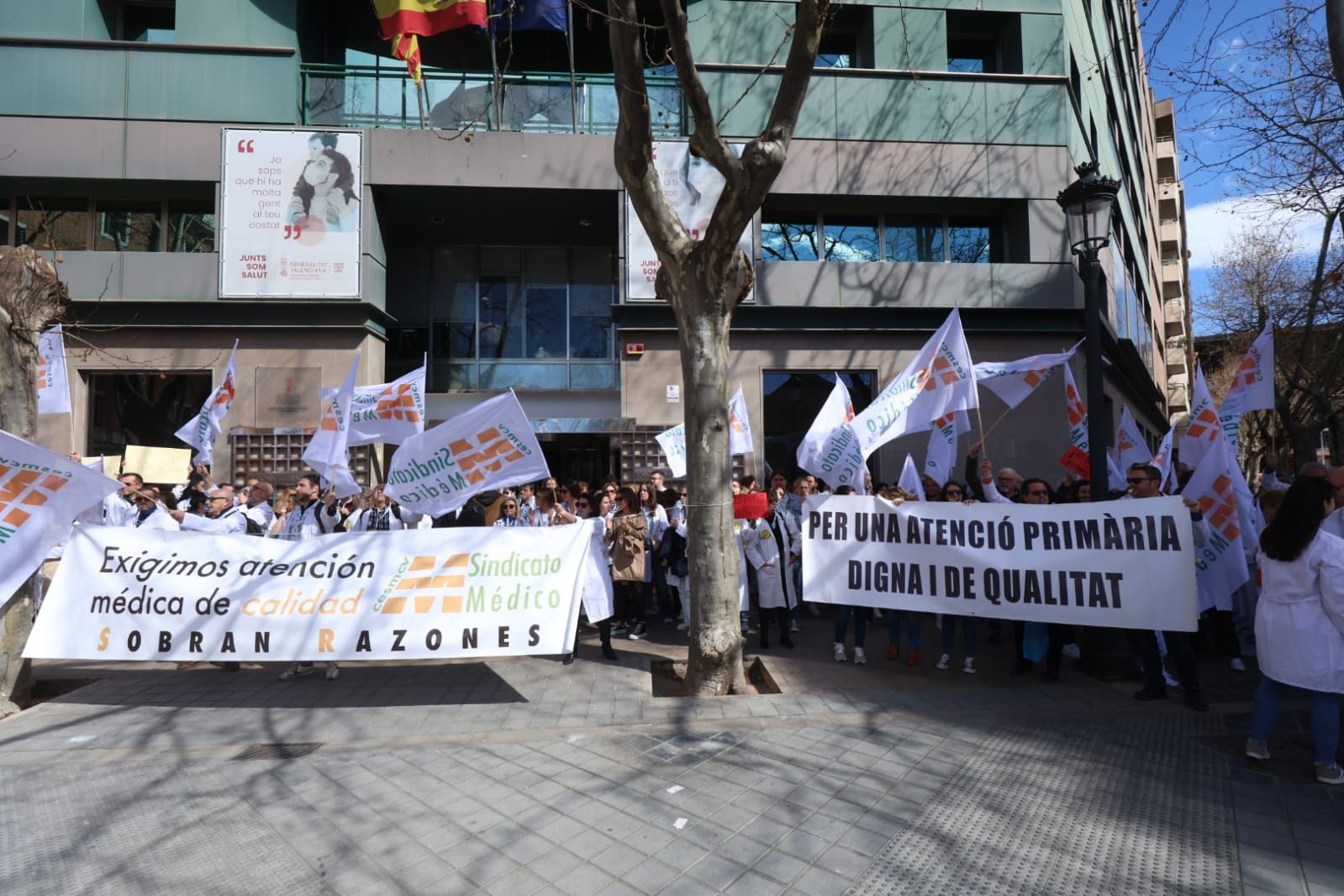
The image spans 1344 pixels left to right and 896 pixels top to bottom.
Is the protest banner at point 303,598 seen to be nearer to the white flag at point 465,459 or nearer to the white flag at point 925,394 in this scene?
the white flag at point 465,459

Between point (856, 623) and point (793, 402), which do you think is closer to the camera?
point (856, 623)

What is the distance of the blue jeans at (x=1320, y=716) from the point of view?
424cm

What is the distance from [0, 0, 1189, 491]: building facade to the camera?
13.0 metres

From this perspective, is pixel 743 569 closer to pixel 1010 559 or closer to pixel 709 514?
pixel 709 514

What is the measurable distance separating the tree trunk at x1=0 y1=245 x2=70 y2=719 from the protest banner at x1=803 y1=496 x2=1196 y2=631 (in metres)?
6.85

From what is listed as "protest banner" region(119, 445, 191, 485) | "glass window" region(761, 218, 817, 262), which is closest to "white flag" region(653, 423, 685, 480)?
"glass window" region(761, 218, 817, 262)

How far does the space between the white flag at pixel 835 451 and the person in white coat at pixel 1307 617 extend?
354 centimetres

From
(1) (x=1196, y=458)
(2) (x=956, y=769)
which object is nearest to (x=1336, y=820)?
(2) (x=956, y=769)

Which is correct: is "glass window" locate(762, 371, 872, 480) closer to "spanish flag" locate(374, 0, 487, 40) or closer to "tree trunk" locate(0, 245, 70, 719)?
"spanish flag" locate(374, 0, 487, 40)

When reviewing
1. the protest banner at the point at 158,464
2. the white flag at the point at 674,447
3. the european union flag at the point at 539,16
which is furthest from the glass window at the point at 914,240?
the protest banner at the point at 158,464

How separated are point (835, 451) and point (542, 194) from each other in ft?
28.9

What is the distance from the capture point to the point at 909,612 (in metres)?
7.30

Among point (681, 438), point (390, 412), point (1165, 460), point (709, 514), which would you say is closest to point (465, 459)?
point (390, 412)

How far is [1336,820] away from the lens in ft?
12.5
